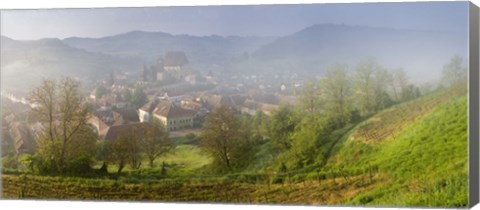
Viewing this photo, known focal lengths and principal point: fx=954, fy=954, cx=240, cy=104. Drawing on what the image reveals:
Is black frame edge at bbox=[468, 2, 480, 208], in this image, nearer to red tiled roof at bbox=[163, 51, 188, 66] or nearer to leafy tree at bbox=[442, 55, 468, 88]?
leafy tree at bbox=[442, 55, 468, 88]

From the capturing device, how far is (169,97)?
40.8 feet

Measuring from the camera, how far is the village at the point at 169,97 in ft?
39.6

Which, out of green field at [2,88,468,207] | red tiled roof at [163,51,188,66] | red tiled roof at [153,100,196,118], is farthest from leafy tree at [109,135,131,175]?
red tiled roof at [163,51,188,66]

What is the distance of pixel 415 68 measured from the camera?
11.5 meters

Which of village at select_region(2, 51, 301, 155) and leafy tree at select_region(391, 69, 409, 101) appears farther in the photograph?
village at select_region(2, 51, 301, 155)

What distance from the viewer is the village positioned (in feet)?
39.6

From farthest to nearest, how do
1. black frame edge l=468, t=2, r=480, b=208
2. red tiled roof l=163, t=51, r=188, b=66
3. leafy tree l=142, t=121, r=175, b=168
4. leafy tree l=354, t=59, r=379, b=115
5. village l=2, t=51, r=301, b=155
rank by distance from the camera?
leafy tree l=142, t=121, r=175, b=168 → red tiled roof l=163, t=51, r=188, b=66 → village l=2, t=51, r=301, b=155 → leafy tree l=354, t=59, r=379, b=115 → black frame edge l=468, t=2, r=480, b=208

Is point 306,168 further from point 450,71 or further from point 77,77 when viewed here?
point 77,77

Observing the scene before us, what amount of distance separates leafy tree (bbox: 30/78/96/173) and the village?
4.4 inches

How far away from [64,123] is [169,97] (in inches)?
58.0

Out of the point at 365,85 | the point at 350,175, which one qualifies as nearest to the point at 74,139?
the point at 350,175

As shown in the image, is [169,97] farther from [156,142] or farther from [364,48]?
[364,48]

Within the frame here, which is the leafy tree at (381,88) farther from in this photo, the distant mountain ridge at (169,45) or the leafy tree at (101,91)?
the leafy tree at (101,91)

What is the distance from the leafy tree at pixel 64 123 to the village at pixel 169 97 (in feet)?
0.37
